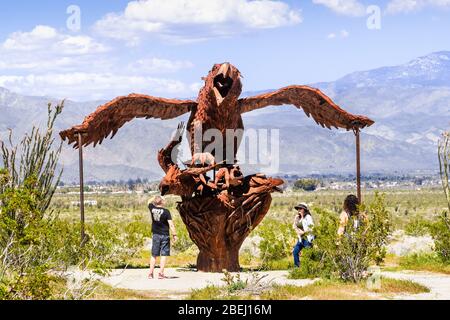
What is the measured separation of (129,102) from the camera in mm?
15836

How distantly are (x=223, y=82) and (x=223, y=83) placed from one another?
0.06 ft

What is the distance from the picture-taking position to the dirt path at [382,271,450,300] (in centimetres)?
1245

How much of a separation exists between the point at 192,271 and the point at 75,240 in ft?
9.30

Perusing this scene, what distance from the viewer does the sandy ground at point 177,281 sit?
13711 millimetres

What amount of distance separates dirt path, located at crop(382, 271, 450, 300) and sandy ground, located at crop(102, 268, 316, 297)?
1893 mm

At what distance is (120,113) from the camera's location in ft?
52.5

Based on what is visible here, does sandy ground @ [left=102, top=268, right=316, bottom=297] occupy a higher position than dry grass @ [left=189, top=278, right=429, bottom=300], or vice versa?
dry grass @ [left=189, top=278, right=429, bottom=300]

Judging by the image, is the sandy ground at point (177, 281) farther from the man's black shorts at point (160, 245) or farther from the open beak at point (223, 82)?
the open beak at point (223, 82)

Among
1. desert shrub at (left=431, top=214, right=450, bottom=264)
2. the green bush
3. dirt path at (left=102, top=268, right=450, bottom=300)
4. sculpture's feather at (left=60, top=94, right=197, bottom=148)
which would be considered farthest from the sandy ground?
the green bush

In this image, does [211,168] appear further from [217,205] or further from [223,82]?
[223,82]

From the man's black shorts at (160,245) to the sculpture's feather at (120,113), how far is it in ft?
7.30

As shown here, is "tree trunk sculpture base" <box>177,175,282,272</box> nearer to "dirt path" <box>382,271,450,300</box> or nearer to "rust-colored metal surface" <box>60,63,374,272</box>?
"rust-colored metal surface" <box>60,63,374,272</box>

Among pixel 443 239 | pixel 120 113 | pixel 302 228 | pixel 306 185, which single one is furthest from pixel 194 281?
pixel 306 185
